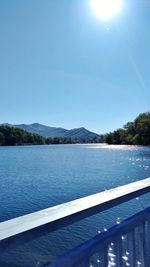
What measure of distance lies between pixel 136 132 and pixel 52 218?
8518 cm

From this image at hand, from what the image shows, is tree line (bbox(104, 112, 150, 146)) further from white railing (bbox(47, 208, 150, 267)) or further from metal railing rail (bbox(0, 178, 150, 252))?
metal railing rail (bbox(0, 178, 150, 252))

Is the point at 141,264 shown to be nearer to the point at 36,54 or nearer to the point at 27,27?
the point at 27,27

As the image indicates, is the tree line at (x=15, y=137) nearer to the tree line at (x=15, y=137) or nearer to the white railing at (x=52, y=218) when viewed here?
the tree line at (x=15, y=137)

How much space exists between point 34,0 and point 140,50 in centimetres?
830

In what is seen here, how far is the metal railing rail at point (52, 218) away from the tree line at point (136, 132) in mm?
77445

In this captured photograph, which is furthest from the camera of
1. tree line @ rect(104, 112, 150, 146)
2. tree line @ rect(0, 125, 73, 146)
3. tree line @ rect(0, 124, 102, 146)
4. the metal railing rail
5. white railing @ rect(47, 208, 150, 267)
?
tree line @ rect(0, 124, 102, 146)

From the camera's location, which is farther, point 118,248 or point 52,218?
point 118,248

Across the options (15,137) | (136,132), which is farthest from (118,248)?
(15,137)

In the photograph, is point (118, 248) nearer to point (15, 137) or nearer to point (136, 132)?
point (136, 132)

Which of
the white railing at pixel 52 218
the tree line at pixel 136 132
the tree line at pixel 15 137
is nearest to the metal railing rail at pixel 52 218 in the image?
the white railing at pixel 52 218

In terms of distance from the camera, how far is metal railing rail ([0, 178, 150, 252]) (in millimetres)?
1245

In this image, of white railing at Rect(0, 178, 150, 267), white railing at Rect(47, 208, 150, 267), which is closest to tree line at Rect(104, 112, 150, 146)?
white railing at Rect(47, 208, 150, 267)

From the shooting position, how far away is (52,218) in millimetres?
1437

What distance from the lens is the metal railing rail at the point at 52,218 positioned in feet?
4.09
